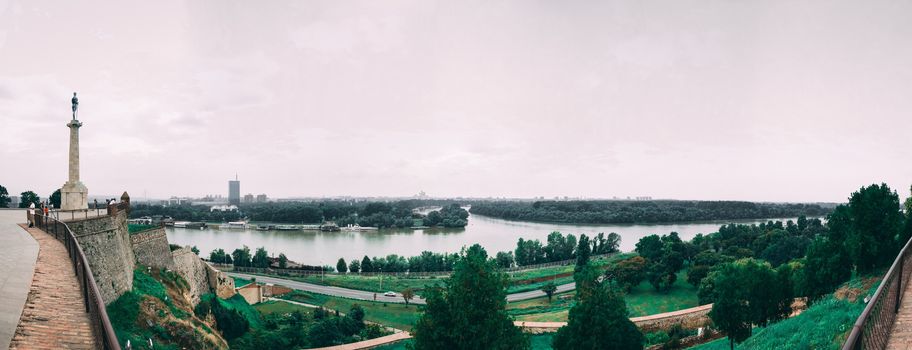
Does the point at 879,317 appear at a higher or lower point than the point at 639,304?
higher

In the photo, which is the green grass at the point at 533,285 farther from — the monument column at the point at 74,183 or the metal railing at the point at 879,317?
the metal railing at the point at 879,317

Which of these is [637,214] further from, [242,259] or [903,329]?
[903,329]

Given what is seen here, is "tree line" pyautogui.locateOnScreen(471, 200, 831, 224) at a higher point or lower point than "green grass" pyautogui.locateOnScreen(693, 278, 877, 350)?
lower

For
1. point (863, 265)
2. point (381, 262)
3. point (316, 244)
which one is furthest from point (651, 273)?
point (316, 244)

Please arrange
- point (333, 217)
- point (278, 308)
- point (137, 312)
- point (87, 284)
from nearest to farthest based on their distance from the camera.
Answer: point (87, 284) < point (137, 312) < point (278, 308) < point (333, 217)

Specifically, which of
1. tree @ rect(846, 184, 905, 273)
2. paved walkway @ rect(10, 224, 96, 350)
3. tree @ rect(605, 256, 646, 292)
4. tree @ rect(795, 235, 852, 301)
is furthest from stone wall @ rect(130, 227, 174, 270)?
tree @ rect(605, 256, 646, 292)

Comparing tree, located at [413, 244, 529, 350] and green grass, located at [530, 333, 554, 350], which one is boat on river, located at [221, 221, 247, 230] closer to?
green grass, located at [530, 333, 554, 350]

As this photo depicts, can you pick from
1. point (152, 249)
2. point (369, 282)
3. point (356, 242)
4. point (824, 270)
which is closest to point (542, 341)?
point (824, 270)
